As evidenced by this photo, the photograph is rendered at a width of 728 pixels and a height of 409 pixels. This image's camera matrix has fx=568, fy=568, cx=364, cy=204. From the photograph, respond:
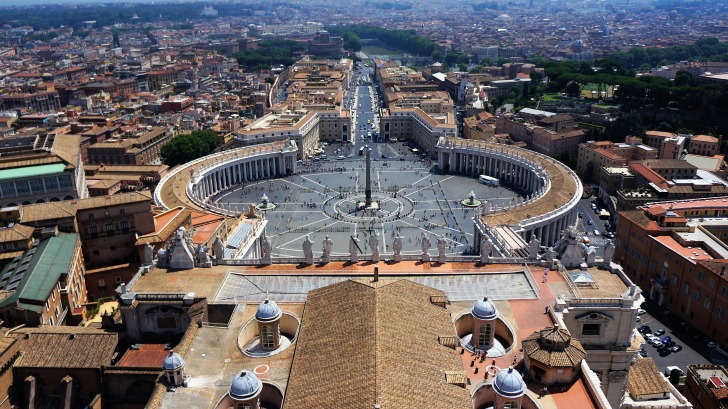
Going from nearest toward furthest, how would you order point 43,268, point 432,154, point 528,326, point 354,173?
point 528,326, point 43,268, point 354,173, point 432,154

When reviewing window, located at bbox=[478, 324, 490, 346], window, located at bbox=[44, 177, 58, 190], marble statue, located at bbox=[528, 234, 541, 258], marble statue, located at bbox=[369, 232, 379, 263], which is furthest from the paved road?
window, located at bbox=[44, 177, 58, 190]

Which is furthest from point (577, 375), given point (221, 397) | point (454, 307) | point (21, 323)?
point (21, 323)

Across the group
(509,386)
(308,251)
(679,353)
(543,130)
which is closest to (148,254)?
(308,251)

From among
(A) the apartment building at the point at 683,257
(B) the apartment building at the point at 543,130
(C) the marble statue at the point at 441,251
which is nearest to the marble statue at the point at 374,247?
(C) the marble statue at the point at 441,251

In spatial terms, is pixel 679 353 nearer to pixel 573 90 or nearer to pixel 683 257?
pixel 683 257

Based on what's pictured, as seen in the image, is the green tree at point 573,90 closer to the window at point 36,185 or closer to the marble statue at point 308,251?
the marble statue at point 308,251

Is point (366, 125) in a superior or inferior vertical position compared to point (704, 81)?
inferior

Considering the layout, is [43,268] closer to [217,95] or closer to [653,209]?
[653,209]
